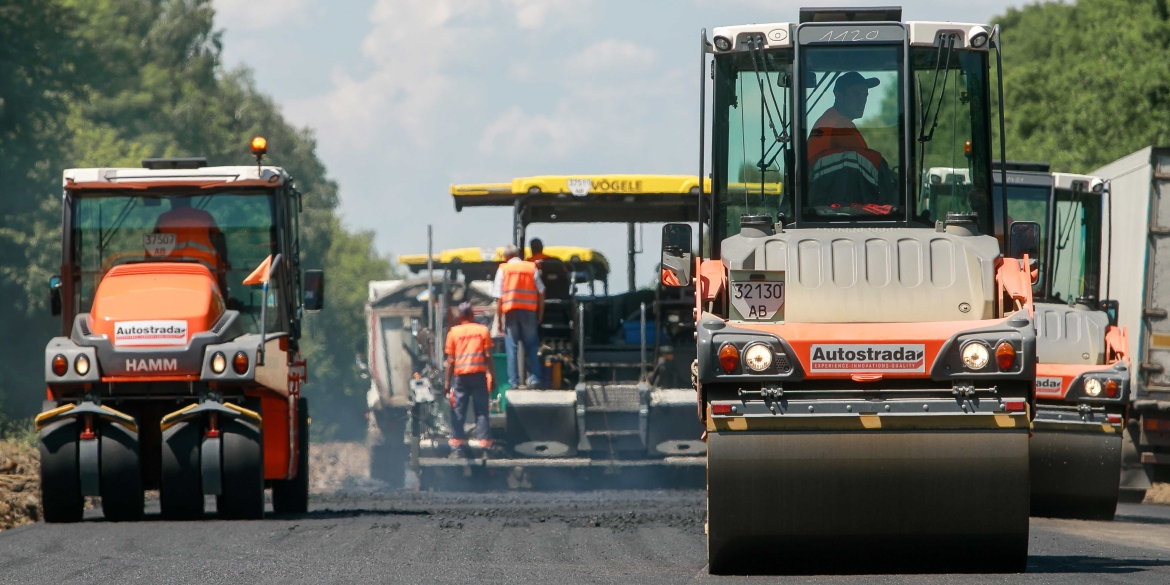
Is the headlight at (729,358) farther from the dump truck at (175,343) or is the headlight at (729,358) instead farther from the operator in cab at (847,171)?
the dump truck at (175,343)

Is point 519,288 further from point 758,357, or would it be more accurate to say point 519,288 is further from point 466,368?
point 758,357

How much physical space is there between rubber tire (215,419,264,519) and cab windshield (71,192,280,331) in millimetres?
975

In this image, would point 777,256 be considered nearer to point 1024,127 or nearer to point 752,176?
point 752,176

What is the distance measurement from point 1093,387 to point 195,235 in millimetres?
6376

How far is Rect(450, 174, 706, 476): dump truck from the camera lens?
14227 millimetres

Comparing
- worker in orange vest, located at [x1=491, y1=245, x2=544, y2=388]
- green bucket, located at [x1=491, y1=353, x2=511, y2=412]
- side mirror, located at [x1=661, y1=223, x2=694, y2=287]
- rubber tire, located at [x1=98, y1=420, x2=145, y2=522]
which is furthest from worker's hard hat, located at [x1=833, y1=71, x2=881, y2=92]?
green bucket, located at [x1=491, y1=353, x2=511, y2=412]

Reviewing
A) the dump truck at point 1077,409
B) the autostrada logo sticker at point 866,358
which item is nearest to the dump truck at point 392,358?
the dump truck at point 1077,409

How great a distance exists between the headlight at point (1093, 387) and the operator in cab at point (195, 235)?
6.05 metres

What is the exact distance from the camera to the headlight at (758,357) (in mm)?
6684

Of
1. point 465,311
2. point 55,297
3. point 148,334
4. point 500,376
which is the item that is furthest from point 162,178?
point 500,376

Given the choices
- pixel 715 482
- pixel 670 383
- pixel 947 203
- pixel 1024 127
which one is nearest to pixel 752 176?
pixel 947 203

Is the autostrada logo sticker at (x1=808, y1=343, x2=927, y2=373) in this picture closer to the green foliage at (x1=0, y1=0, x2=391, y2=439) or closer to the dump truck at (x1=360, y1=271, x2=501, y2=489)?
the dump truck at (x1=360, y1=271, x2=501, y2=489)

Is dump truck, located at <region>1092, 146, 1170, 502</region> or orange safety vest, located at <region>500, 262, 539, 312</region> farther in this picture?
orange safety vest, located at <region>500, 262, 539, 312</region>

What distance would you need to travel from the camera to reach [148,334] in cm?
1034
